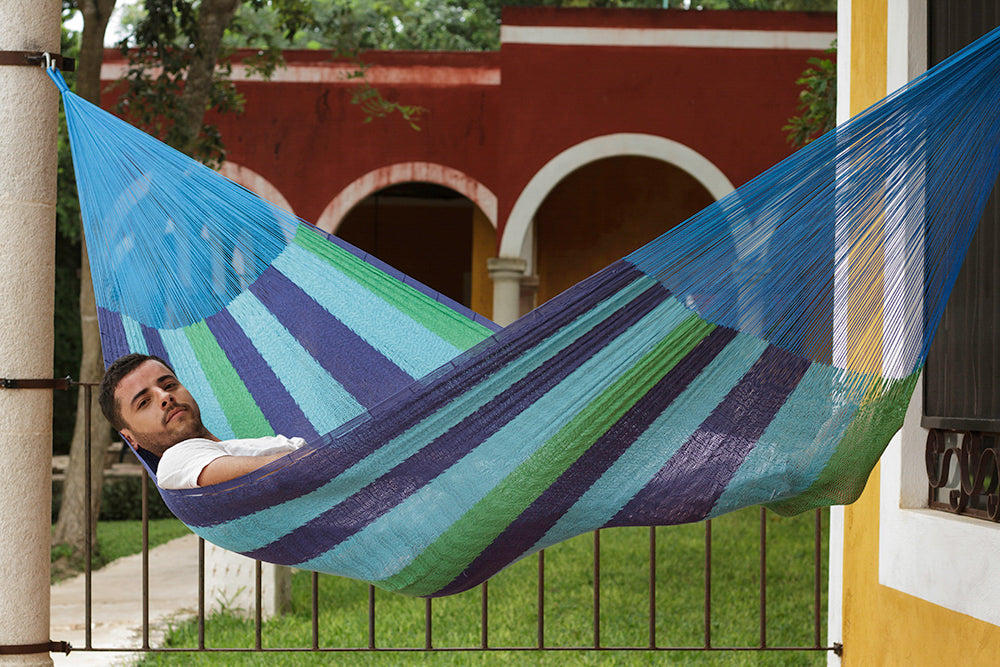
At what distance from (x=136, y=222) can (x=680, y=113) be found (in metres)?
5.73

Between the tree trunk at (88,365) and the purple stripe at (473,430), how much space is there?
3395 mm

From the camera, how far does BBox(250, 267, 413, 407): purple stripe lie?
2.07 metres

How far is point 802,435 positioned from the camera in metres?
1.67

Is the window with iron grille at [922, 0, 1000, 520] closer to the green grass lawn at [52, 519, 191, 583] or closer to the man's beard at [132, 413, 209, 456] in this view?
the man's beard at [132, 413, 209, 456]

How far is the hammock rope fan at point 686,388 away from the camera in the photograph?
1584 mm

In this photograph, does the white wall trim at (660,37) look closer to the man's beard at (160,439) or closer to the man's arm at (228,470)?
the man's beard at (160,439)

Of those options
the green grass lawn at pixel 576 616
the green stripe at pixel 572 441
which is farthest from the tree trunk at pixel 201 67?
the green stripe at pixel 572 441

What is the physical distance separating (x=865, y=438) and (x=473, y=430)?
643mm

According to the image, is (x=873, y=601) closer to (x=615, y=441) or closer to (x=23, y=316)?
(x=615, y=441)

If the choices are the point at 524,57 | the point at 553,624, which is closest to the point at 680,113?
the point at 524,57

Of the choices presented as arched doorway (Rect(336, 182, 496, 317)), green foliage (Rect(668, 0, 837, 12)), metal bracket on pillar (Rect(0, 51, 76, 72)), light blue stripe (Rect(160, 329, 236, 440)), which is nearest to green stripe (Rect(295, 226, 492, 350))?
light blue stripe (Rect(160, 329, 236, 440))

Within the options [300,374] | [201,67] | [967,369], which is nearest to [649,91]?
[201,67]

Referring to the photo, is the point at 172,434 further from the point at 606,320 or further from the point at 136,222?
the point at 606,320

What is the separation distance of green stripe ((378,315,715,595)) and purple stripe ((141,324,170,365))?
0.72 meters
